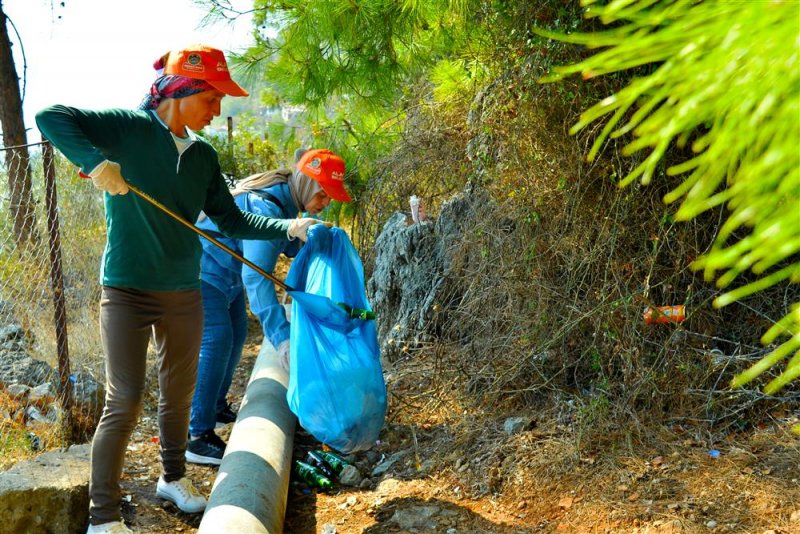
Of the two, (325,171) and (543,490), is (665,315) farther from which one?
(325,171)

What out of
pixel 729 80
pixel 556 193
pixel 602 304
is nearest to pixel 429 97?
pixel 556 193

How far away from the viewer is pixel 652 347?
3.91 m

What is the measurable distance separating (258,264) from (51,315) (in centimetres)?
183

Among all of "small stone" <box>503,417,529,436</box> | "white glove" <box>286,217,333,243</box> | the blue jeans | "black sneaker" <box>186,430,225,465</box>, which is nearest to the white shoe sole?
"black sneaker" <box>186,430,225,465</box>

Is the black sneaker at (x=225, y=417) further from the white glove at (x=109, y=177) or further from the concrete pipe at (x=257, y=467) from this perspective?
the white glove at (x=109, y=177)

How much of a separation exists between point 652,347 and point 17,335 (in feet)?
13.9

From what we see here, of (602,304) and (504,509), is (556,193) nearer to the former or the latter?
(602,304)

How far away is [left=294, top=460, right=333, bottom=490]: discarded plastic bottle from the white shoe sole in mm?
488

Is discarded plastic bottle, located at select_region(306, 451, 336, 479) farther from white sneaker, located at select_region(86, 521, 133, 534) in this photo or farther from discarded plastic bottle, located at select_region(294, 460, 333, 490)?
white sneaker, located at select_region(86, 521, 133, 534)

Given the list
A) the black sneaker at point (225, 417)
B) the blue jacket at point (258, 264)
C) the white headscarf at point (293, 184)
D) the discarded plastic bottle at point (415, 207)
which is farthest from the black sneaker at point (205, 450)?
the discarded plastic bottle at point (415, 207)

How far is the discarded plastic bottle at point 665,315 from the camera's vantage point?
382 cm

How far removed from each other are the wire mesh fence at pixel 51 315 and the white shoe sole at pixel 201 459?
692 mm

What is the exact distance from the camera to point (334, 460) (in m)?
4.00

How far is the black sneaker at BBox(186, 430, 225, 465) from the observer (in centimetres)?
415
